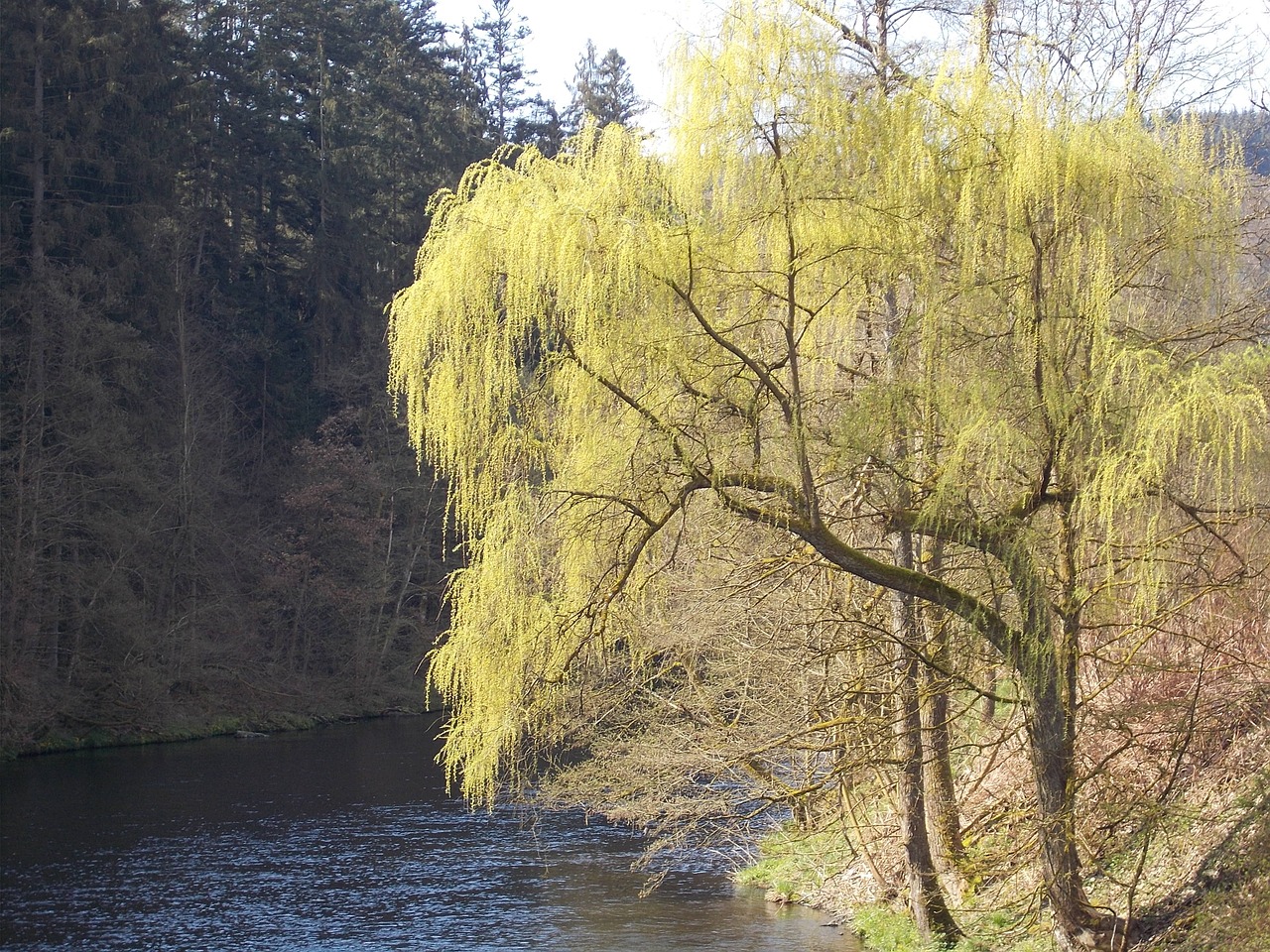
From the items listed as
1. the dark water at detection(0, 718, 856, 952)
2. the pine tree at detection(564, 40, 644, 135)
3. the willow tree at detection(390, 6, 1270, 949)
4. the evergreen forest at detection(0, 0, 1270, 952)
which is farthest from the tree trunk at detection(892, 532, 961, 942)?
the pine tree at detection(564, 40, 644, 135)

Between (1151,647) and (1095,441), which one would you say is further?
(1151,647)

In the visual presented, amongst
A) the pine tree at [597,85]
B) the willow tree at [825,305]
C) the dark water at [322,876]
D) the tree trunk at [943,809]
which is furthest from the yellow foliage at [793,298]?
the pine tree at [597,85]

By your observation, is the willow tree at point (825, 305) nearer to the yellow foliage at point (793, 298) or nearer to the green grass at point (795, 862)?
the yellow foliage at point (793, 298)

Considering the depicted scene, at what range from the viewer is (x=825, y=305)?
8227mm

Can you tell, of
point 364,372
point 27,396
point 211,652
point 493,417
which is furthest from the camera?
point 364,372

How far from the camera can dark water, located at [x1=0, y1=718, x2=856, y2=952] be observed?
42.3 ft

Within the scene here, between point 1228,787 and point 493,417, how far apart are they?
580cm

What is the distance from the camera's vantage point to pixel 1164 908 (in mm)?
8570

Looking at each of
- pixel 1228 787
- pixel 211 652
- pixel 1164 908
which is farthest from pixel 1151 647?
pixel 211 652

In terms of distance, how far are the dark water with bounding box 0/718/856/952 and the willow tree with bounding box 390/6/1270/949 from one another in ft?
16.5

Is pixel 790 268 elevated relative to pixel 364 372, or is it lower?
lower

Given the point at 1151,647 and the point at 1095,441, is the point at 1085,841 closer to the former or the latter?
the point at 1151,647

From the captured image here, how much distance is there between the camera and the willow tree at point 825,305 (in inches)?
306

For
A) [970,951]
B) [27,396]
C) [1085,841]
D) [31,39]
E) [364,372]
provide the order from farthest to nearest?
[364,372]
[31,39]
[27,396]
[970,951]
[1085,841]
